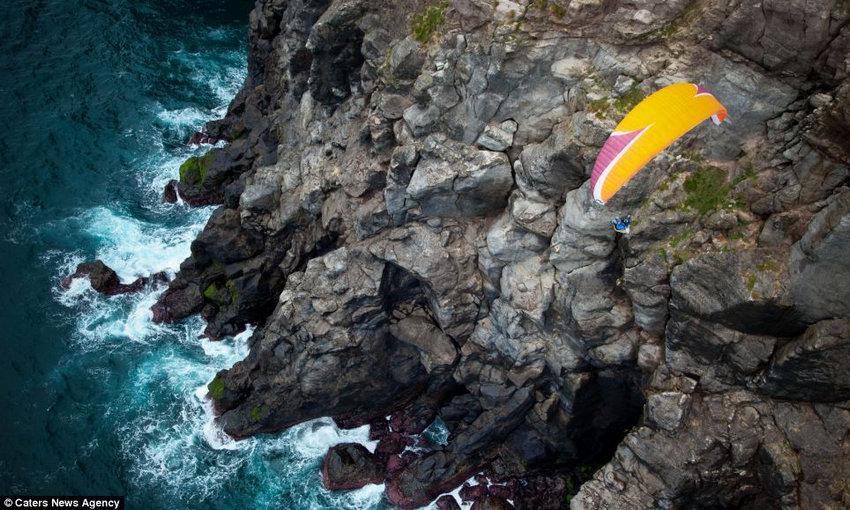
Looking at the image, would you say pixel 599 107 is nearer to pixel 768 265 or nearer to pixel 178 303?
pixel 768 265

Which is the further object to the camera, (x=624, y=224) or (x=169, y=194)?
(x=169, y=194)

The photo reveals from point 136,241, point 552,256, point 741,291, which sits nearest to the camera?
point 741,291

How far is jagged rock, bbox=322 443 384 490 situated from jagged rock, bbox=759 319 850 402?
73.4ft

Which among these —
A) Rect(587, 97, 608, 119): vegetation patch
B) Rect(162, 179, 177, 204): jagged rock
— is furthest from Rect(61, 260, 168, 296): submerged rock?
Rect(587, 97, 608, 119): vegetation patch

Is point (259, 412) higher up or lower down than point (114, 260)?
lower down

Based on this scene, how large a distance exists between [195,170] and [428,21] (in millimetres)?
28147

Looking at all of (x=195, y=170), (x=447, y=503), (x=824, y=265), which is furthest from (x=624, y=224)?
(x=195, y=170)

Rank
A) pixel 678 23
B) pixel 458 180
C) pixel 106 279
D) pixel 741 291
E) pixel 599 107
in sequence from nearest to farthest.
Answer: pixel 741 291 → pixel 678 23 → pixel 599 107 → pixel 458 180 → pixel 106 279

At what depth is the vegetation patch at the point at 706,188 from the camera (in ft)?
78.7

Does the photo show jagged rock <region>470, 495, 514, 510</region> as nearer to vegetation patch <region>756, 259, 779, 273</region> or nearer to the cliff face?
the cliff face

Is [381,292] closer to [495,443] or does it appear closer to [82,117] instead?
[495,443]

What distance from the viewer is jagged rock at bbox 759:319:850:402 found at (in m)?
21.2

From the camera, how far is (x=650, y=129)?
2031cm

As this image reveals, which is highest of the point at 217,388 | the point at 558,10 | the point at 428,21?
the point at 558,10
